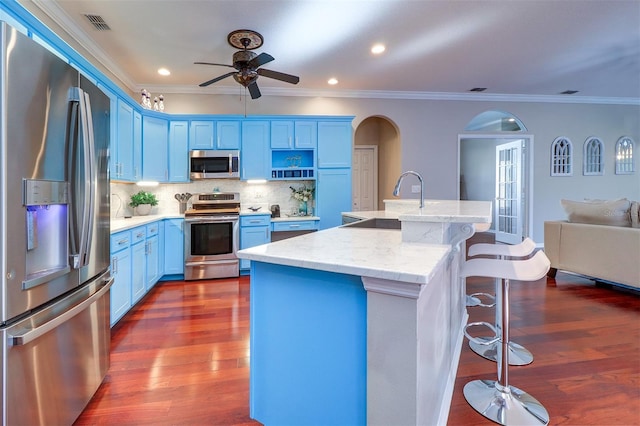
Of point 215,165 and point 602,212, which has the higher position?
point 215,165

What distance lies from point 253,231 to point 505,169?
18.0ft

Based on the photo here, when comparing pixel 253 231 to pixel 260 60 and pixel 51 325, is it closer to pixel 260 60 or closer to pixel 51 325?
pixel 260 60

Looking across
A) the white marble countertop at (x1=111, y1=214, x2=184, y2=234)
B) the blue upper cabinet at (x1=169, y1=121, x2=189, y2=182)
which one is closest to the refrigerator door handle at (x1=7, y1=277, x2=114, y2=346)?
the white marble countertop at (x1=111, y1=214, x2=184, y2=234)

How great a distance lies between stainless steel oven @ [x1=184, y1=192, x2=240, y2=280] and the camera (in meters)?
4.18

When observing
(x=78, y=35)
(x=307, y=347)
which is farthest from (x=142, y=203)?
(x=307, y=347)

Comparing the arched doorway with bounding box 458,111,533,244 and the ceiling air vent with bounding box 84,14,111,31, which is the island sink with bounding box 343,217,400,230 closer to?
the ceiling air vent with bounding box 84,14,111,31

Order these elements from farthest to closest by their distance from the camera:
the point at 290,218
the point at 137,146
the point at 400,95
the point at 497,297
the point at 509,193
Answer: the point at 509,193 < the point at 400,95 < the point at 290,218 < the point at 137,146 < the point at 497,297

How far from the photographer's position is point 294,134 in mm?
4734

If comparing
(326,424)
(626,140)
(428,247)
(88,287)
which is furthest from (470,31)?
(626,140)

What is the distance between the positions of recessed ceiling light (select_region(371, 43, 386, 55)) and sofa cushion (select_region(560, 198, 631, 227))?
3.06 meters

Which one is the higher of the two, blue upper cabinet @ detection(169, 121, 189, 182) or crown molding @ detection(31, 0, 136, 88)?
crown molding @ detection(31, 0, 136, 88)

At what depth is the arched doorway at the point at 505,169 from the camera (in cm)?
580

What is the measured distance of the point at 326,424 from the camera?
127cm

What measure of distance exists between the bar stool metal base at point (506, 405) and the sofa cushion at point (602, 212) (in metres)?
2.90
